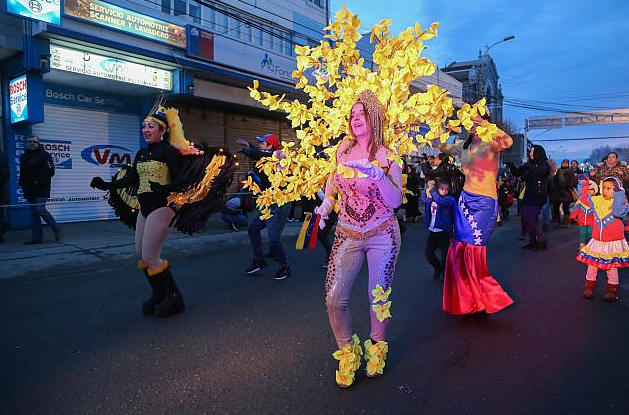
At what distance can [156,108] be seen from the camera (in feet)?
15.8

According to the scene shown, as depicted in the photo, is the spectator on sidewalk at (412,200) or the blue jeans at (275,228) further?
the spectator on sidewalk at (412,200)

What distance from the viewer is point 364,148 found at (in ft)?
9.16

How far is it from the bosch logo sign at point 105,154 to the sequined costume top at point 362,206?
35.9 ft

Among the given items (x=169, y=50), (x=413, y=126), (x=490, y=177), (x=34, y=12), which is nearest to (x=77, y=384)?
(x=413, y=126)

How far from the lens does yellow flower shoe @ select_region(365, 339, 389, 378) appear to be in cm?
296

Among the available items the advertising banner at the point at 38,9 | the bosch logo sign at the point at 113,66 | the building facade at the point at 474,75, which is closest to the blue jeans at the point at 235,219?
the bosch logo sign at the point at 113,66

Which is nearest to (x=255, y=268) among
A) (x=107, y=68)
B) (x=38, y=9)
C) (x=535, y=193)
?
(x=535, y=193)

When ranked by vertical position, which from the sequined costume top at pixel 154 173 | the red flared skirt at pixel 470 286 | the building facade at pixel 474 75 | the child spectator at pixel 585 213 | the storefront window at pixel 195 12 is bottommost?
the red flared skirt at pixel 470 286

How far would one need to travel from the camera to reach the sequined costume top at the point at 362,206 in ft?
9.22

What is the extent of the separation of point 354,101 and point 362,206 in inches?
28.2

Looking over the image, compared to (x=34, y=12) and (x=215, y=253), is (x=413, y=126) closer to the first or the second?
(x=215, y=253)

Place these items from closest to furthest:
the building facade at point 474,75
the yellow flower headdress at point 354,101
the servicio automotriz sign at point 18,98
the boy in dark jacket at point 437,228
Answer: the yellow flower headdress at point 354,101
the boy in dark jacket at point 437,228
the servicio automotriz sign at point 18,98
the building facade at point 474,75

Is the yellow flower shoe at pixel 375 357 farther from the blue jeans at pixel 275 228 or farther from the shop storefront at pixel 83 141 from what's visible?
the shop storefront at pixel 83 141

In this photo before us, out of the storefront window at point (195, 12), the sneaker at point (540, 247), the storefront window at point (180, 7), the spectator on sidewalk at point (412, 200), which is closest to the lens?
the sneaker at point (540, 247)
